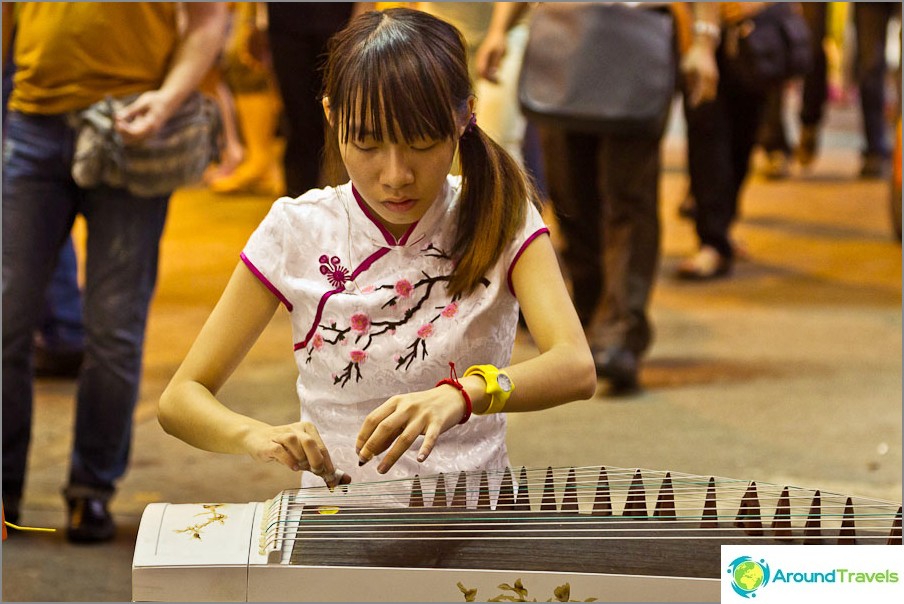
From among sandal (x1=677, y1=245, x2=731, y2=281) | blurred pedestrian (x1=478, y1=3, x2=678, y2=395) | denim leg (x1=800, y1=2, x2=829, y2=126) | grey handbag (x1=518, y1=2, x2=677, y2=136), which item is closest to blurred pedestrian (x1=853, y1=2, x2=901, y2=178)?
denim leg (x1=800, y1=2, x2=829, y2=126)

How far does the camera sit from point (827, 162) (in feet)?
33.0

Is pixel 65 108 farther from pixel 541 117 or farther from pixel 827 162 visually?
pixel 827 162

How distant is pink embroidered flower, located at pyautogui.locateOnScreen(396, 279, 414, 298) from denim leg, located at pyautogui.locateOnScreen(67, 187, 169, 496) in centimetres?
139

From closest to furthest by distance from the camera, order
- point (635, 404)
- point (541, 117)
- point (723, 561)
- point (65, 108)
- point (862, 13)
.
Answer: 1. point (723, 561)
2. point (65, 108)
3. point (541, 117)
4. point (635, 404)
5. point (862, 13)

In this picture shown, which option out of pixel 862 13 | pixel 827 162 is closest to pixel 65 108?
pixel 862 13

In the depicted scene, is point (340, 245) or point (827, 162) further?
point (827, 162)

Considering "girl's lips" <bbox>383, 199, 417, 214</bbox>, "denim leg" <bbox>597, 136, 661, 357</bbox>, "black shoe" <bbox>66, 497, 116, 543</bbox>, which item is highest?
"girl's lips" <bbox>383, 199, 417, 214</bbox>

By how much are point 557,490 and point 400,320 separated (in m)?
Result: 0.36

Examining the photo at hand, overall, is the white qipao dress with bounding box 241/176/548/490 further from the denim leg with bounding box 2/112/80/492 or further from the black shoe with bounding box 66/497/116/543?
the black shoe with bounding box 66/497/116/543

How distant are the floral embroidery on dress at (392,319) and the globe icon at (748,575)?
0.60 meters

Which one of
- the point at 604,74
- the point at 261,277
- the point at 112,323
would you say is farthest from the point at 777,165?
the point at 261,277

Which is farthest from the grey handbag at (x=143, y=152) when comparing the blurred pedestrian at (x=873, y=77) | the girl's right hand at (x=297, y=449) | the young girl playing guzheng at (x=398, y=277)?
the blurred pedestrian at (x=873, y=77)

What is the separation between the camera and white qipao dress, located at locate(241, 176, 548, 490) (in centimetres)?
187

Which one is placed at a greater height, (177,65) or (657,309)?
(177,65)
